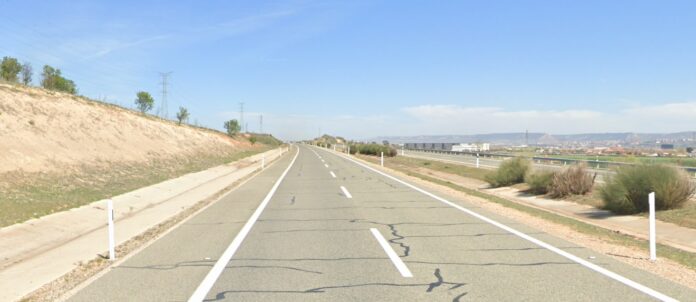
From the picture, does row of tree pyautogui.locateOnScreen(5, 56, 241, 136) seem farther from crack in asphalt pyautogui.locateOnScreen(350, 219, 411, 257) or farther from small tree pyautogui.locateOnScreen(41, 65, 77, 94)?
crack in asphalt pyautogui.locateOnScreen(350, 219, 411, 257)

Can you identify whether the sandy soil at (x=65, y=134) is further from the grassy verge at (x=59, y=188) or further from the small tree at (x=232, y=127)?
the small tree at (x=232, y=127)

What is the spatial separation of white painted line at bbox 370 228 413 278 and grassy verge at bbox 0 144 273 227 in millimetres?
7437

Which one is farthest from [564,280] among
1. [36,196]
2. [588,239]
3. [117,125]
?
[117,125]

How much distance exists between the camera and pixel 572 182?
2017cm

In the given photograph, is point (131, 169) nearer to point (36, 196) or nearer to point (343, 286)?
point (36, 196)

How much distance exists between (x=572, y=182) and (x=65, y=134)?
2379 centimetres

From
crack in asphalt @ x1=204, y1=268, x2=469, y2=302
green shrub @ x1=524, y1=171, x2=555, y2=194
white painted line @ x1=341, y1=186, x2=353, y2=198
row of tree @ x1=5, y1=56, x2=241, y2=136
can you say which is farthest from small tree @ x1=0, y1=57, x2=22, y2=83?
crack in asphalt @ x1=204, y1=268, x2=469, y2=302

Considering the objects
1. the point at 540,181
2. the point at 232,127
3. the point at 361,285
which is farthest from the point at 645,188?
the point at 232,127

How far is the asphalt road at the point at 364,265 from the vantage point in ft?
20.6

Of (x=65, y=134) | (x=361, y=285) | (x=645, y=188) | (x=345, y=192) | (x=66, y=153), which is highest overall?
(x=65, y=134)

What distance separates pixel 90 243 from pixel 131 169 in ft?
63.7

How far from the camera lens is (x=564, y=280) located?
680 centimetres

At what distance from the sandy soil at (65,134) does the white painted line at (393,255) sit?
1350 centimetres

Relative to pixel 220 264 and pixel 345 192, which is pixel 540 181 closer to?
pixel 345 192
